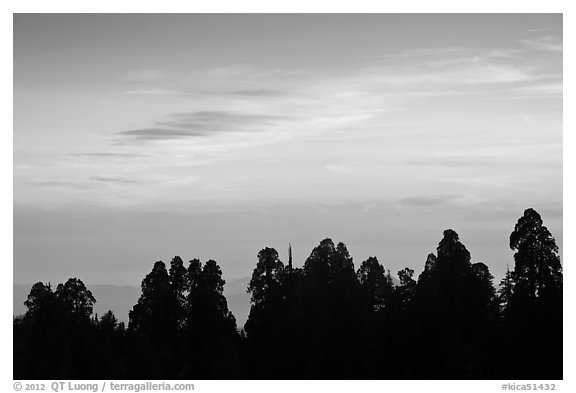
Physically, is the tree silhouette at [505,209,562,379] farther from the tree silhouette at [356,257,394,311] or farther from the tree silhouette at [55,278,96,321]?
the tree silhouette at [55,278,96,321]

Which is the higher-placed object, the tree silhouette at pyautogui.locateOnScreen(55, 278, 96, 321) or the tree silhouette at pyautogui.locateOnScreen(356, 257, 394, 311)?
the tree silhouette at pyautogui.locateOnScreen(356, 257, 394, 311)

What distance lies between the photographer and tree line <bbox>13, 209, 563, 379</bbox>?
55375mm

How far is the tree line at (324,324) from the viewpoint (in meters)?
55.4

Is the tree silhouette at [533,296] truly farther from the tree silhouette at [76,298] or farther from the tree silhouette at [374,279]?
the tree silhouette at [76,298]

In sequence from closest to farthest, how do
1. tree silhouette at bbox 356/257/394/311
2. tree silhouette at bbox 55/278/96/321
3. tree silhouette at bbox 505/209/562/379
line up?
1. tree silhouette at bbox 505/209/562/379
2. tree silhouette at bbox 55/278/96/321
3. tree silhouette at bbox 356/257/394/311

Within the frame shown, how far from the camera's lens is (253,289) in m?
63.9

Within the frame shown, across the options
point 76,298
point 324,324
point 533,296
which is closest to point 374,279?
point 324,324

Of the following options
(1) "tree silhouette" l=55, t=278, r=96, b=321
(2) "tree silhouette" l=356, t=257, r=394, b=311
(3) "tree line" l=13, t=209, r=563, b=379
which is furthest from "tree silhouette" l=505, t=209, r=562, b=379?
(1) "tree silhouette" l=55, t=278, r=96, b=321

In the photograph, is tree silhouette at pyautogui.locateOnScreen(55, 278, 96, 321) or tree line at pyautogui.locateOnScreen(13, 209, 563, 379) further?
tree silhouette at pyautogui.locateOnScreen(55, 278, 96, 321)
